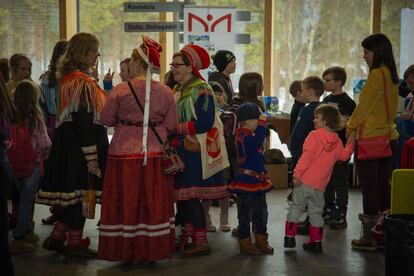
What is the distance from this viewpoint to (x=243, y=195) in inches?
205

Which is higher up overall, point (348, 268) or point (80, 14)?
point (80, 14)

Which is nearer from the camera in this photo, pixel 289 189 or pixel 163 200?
pixel 163 200

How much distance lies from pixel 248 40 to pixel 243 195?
3.95 m

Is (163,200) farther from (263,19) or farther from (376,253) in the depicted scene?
(263,19)

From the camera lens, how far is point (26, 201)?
5434 millimetres

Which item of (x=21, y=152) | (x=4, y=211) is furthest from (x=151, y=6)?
(x=4, y=211)

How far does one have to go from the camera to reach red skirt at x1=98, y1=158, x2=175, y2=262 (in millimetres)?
4711

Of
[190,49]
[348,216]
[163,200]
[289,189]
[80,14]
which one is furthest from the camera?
[80,14]

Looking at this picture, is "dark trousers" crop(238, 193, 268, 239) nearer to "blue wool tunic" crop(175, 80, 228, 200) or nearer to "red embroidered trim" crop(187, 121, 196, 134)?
"blue wool tunic" crop(175, 80, 228, 200)

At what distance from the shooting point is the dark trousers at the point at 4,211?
12.3 ft

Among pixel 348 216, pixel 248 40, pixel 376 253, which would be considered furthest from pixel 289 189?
pixel 376 253

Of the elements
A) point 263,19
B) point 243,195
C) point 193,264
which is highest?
point 263,19

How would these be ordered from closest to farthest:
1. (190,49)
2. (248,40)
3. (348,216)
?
(190,49)
(348,216)
(248,40)

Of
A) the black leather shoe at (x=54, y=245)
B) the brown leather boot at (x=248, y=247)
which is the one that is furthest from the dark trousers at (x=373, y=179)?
the black leather shoe at (x=54, y=245)
